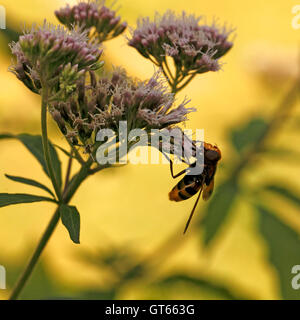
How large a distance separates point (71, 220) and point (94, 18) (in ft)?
3.06

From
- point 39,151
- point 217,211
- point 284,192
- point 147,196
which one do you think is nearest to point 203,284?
point 217,211

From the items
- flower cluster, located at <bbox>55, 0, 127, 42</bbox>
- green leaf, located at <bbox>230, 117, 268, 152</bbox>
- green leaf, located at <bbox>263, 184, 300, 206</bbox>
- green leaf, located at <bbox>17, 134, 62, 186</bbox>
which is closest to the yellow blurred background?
green leaf, located at <bbox>230, 117, 268, 152</bbox>

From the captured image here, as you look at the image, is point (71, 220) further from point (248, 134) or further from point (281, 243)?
point (248, 134)

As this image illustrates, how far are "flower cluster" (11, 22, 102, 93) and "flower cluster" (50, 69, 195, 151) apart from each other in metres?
0.09

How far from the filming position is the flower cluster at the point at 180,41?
6.28ft

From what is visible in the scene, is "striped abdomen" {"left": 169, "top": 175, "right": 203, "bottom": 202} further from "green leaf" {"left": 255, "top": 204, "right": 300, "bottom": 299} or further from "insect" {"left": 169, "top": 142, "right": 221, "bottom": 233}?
"green leaf" {"left": 255, "top": 204, "right": 300, "bottom": 299}

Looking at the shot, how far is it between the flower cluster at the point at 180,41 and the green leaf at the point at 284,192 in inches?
41.2

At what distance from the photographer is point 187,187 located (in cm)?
200

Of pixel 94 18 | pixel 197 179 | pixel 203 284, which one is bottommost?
pixel 203 284

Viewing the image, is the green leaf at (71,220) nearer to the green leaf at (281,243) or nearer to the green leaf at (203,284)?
the green leaf at (203,284)

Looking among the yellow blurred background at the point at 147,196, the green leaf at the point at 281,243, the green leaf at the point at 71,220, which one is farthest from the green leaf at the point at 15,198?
the yellow blurred background at the point at 147,196

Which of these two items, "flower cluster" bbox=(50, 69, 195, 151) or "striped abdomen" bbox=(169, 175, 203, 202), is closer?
"flower cluster" bbox=(50, 69, 195, 151)

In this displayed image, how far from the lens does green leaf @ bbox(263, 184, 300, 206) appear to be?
8.83 ft
